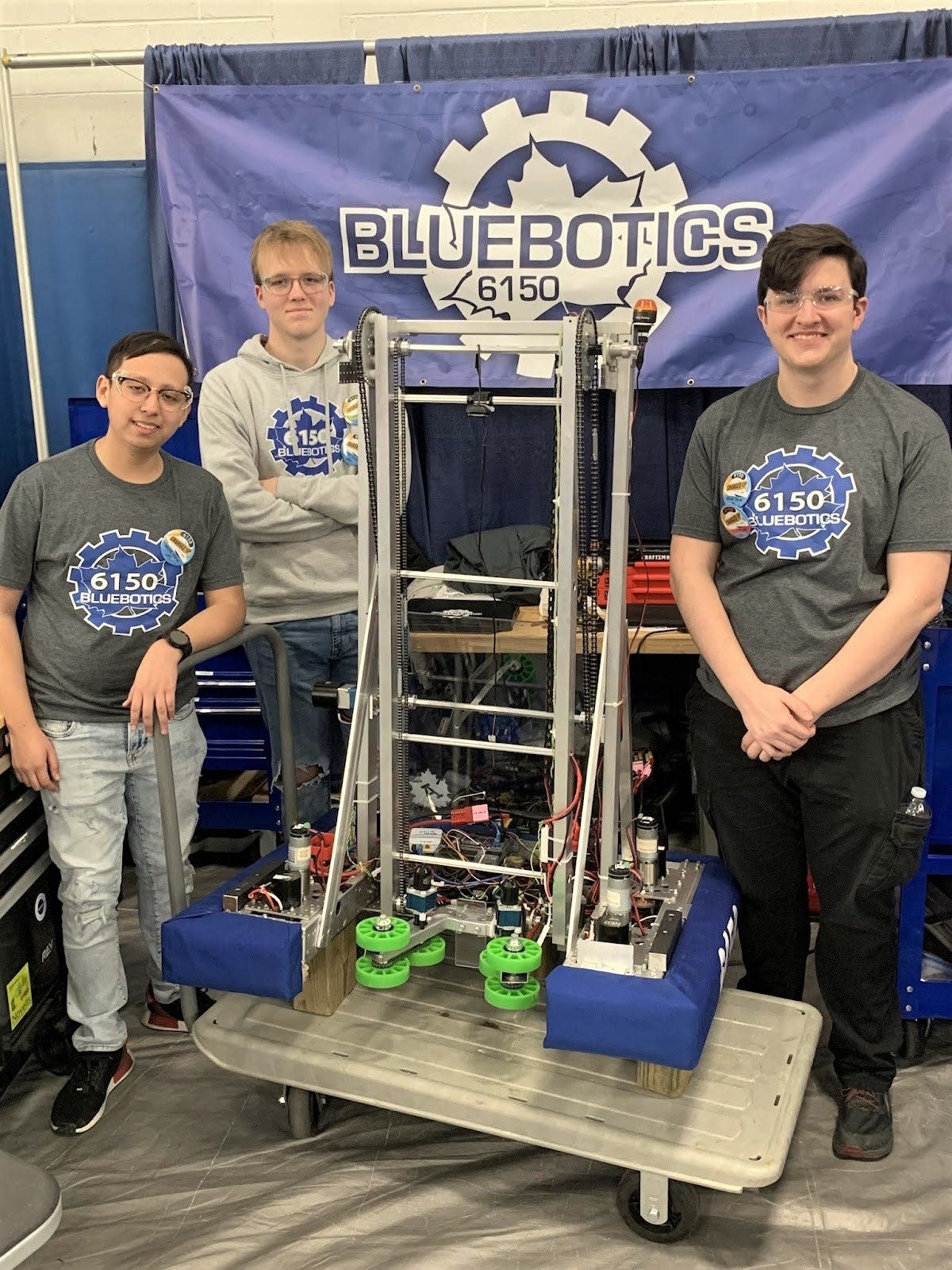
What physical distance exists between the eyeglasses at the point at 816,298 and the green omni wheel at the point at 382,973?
1.27m

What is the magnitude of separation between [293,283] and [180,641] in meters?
0.81

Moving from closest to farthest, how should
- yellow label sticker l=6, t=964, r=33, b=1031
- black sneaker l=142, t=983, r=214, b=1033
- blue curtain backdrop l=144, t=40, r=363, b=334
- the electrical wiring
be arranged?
the electrical wiring → yellow label sticker l=6, t=964, r=33, b=1031 → black sneaker l=142, t=983, r=214, b=1033 → blue curtain backdrop l=144, t=40, r=363, b=334

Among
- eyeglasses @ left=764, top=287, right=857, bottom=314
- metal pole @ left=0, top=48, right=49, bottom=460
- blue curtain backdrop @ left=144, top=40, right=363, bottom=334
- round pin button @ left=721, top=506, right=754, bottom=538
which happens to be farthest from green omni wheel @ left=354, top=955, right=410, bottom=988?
blue curtain backdrop @ left=144, top=40, right=363, bottom=334

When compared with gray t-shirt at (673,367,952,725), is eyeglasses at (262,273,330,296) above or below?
above

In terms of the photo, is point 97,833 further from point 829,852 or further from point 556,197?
point 556,197

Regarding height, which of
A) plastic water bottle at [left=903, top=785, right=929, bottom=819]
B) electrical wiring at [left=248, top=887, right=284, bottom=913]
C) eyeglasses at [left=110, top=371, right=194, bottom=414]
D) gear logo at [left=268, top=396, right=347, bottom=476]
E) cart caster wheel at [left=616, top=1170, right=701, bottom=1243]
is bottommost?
cart caster wheel at [left=616, top=1170, right=701, bottom=1243]

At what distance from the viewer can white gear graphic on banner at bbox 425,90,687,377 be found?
2818 millimetres

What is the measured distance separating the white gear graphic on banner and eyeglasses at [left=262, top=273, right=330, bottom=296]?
1.97 feet

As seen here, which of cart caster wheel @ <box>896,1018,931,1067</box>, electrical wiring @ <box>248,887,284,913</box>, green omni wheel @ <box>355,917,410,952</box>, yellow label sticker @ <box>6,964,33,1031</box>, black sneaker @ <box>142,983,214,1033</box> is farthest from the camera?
black sneaker @ <box>142,983,214,1033</box>

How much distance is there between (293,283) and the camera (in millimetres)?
2277

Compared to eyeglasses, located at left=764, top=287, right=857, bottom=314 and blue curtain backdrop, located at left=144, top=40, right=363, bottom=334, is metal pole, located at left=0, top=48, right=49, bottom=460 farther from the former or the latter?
eyeglasses, located at left=764, top=287, right=857, bottom=314

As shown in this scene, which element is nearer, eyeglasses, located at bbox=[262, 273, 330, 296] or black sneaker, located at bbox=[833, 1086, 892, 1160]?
black sneaker, located at bbox=[833, 1086, 892, 1160]

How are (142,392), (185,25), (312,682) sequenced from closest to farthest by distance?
(142,392)
(312,682)
(185,25)

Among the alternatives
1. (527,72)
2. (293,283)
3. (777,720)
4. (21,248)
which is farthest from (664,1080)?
(21,248)
